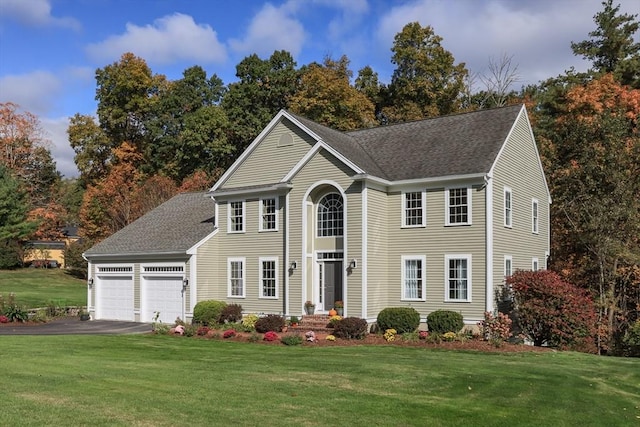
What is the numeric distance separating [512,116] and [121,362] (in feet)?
58.6

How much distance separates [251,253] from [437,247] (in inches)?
325

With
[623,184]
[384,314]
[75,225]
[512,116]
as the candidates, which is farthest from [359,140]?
[75,225]

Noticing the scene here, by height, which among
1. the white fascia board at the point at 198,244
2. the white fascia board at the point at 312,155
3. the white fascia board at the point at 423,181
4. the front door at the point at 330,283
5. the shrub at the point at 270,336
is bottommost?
the shrub at the point at 270,336

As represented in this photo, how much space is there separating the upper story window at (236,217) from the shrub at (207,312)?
11.4 feet

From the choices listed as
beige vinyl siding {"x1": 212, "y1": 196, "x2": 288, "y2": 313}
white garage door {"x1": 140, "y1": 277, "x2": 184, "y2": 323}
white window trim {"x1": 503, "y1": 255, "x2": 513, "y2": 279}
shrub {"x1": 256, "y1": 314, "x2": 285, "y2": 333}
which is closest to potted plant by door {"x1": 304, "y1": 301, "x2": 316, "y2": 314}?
shrub {"x1": 256, "y1": 314, "x2": 285, "y2": 333}

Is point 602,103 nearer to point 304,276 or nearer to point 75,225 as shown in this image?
point 304,276

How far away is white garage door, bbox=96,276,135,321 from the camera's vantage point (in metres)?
29.0

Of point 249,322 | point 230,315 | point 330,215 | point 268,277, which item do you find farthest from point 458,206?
point 230,315

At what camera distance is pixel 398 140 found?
26438 millimetres

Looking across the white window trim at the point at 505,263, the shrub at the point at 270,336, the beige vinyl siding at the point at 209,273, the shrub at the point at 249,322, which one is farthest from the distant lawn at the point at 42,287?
the white window trim at the point at 505,263

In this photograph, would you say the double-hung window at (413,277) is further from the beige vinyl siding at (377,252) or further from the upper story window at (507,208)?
A: the upper story window at (507,208)

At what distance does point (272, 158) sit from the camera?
26234 millimetres

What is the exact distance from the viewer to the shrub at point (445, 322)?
69.3 feet

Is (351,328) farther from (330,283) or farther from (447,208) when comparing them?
(447,208)
